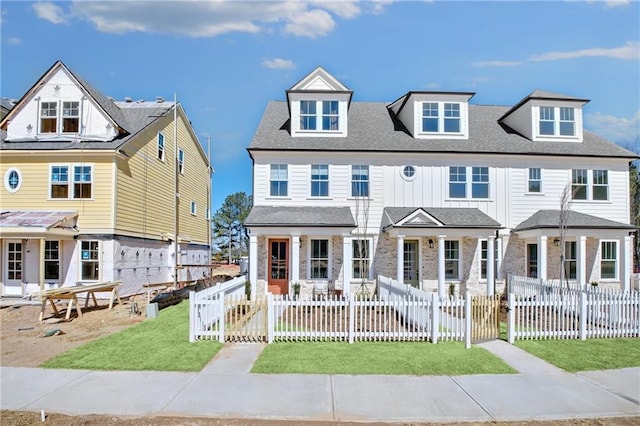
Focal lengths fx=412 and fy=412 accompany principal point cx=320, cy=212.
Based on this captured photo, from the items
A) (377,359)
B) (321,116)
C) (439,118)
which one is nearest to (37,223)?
(321,116)

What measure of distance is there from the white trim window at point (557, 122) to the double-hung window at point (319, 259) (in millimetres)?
11709

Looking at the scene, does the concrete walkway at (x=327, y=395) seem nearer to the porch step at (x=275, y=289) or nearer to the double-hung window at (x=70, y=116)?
the porch step at (x=275, y=289)

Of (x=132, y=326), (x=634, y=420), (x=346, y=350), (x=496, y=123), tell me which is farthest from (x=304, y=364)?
(x=496, y=123)

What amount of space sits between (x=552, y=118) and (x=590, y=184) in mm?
3508

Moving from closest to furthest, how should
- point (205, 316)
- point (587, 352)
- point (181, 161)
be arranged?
point (587, 352), point (205, 316), point (181, 161)

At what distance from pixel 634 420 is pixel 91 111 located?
20764 mm

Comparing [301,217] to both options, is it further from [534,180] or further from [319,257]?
[534,180]

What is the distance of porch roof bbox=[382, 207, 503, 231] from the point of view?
16.3 metres

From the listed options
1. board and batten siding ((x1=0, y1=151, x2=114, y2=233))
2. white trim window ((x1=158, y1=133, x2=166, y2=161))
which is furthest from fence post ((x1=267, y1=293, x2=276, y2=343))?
white trim window ((x1=158, y1=133, x2=166, y2=161))

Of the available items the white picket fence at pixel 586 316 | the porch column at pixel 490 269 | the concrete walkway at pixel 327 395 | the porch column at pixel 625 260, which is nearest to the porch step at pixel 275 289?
the porch column at pixel 490 269

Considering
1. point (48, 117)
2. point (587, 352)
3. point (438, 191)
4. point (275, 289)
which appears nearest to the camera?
point (587, 352)

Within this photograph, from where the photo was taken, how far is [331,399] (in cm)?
630

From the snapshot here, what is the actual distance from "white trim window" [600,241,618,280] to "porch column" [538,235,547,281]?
374cm

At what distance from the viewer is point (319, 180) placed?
18.1 m
